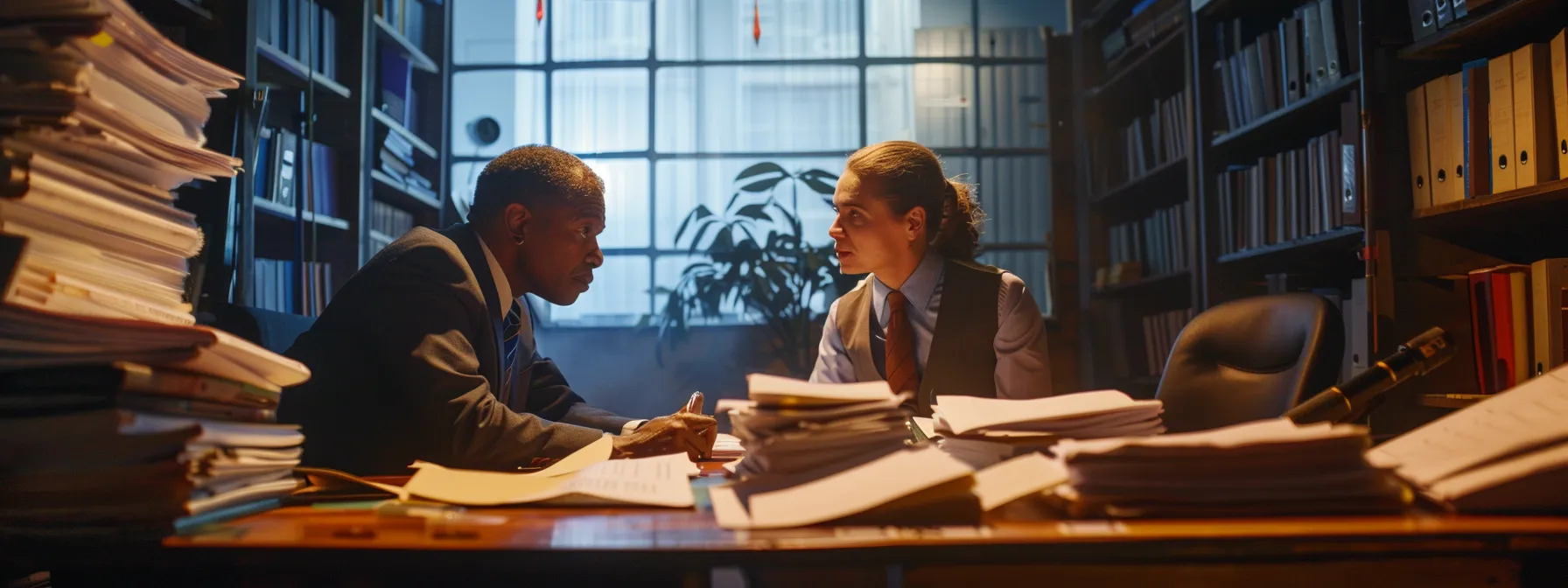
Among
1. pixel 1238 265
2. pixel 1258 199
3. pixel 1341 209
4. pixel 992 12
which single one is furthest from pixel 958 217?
pixel 992 12

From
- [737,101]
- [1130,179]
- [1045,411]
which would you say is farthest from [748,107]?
[1045,411]

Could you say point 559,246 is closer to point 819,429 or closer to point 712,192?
point 819,429

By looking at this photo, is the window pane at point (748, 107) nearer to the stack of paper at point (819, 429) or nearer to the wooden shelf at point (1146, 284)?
the wooden shelf at point (1146, 284)

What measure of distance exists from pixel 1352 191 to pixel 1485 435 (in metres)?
1.76

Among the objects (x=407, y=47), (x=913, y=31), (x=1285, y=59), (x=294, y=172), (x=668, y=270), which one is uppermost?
(x=913, y=31)

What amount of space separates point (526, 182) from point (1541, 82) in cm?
188

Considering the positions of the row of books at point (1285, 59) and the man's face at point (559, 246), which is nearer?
the man's face at point (559, 246)

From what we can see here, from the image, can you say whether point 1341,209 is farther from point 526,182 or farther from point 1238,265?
point 526,182

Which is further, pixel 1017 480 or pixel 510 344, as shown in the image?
pixel 510 344

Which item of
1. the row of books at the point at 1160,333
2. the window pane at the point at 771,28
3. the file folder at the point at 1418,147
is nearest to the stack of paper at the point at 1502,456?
the file folder at the point at 1418,147

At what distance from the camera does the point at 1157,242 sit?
3883mm

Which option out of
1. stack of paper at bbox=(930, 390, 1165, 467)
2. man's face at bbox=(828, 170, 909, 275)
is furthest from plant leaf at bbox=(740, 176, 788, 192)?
stack of paper at bbox=(930, 390, 1165, 467)

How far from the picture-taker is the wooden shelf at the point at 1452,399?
77.2 inches

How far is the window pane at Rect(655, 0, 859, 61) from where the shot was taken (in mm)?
4598
